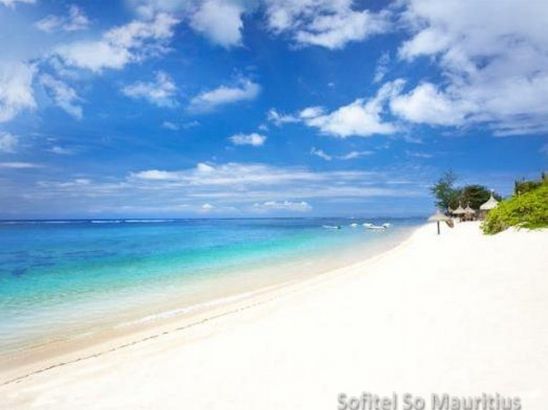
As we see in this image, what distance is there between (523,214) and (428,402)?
2275 centimetres

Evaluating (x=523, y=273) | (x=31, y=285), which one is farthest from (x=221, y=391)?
(x=31, y=285)

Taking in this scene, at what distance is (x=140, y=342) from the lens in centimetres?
823

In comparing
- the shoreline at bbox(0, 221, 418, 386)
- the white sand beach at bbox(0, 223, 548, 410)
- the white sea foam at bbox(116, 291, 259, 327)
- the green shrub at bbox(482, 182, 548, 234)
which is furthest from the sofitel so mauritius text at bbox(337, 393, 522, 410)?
the green shrub at bbox(482, 182, 548, 234)

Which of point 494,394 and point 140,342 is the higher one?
point 494,394

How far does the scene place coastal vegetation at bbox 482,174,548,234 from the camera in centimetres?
2153

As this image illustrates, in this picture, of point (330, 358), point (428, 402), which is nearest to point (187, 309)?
point (330, 358)

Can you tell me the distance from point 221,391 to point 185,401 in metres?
0.42

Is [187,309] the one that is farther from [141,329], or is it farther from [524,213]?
[524,213]

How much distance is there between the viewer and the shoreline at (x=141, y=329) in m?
7.41

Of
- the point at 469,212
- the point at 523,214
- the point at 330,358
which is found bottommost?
the point at 330,358

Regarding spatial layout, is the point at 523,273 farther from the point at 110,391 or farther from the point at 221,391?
the point at 110,391

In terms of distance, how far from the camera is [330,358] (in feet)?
18.8

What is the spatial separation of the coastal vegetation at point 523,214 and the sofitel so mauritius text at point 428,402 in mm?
19798

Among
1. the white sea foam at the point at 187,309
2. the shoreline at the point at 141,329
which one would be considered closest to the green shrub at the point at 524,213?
the shoreline at the point at 141,329
